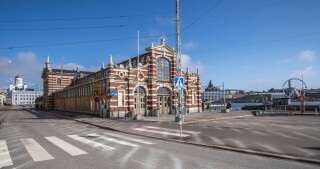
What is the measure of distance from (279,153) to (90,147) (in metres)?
8.55

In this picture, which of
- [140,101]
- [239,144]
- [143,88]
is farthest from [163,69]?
[239,144]

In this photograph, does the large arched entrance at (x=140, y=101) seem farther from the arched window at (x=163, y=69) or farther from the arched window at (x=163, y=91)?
the arched window at (x=163, y=69)

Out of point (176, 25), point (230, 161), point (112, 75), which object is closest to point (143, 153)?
point (230, 161)

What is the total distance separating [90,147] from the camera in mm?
11172

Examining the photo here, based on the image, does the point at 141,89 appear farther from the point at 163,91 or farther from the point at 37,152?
the point at 37,152

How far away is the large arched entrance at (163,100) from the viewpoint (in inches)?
1384

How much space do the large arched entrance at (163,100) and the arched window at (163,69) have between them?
5.75 ft

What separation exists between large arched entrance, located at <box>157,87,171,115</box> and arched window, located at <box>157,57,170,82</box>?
1752 mm

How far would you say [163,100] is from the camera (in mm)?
35656

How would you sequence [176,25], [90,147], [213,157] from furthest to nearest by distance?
[176,25]
[90,147]
[213,157]

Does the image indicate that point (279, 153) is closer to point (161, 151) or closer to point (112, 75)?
point (161, 151)

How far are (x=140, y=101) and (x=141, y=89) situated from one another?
1.82 meters

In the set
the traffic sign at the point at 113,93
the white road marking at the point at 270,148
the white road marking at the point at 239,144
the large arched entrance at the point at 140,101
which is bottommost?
the white road marking at the point at 239,144

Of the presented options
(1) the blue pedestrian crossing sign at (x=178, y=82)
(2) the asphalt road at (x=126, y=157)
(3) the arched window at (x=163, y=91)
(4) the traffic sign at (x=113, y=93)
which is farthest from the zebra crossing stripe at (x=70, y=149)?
(3) the arched window at (x=163, y=91)
